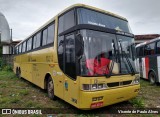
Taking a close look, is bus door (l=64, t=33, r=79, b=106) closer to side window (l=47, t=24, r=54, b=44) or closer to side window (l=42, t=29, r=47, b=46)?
side window (l=47, t=24, r=54, b=44)

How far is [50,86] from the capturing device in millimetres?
7641

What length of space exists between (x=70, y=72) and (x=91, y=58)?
32.2 inches

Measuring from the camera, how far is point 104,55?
5.62 m

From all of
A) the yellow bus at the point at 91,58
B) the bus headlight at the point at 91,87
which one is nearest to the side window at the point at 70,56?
the yellow bus at the point at 91,58

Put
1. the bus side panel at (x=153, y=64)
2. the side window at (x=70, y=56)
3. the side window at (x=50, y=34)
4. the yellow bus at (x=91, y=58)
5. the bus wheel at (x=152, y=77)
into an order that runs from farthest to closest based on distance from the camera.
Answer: the bus wheel at (x=152, y=77) < the bus side panel at (x=153, y=64) < the side window at (x=50, y=34) < the side window at (x=70, y=56) < the yellow bus at (x=91, y=58)

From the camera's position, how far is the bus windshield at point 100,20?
5703 mm

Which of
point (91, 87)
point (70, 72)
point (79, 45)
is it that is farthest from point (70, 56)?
point (91, 87)

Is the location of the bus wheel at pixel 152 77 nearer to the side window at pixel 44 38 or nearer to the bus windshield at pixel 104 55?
the bus windshield at pixel 104 55

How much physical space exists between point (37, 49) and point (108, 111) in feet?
15.7

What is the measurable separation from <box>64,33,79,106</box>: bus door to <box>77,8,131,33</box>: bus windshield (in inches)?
23.8

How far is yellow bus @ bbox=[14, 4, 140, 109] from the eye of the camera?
5.25m

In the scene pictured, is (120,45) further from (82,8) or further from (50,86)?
(50,86)

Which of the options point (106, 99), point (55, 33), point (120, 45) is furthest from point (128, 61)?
point (55, 33)

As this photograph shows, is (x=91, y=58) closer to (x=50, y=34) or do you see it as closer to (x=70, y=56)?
(x=70, y=56)
